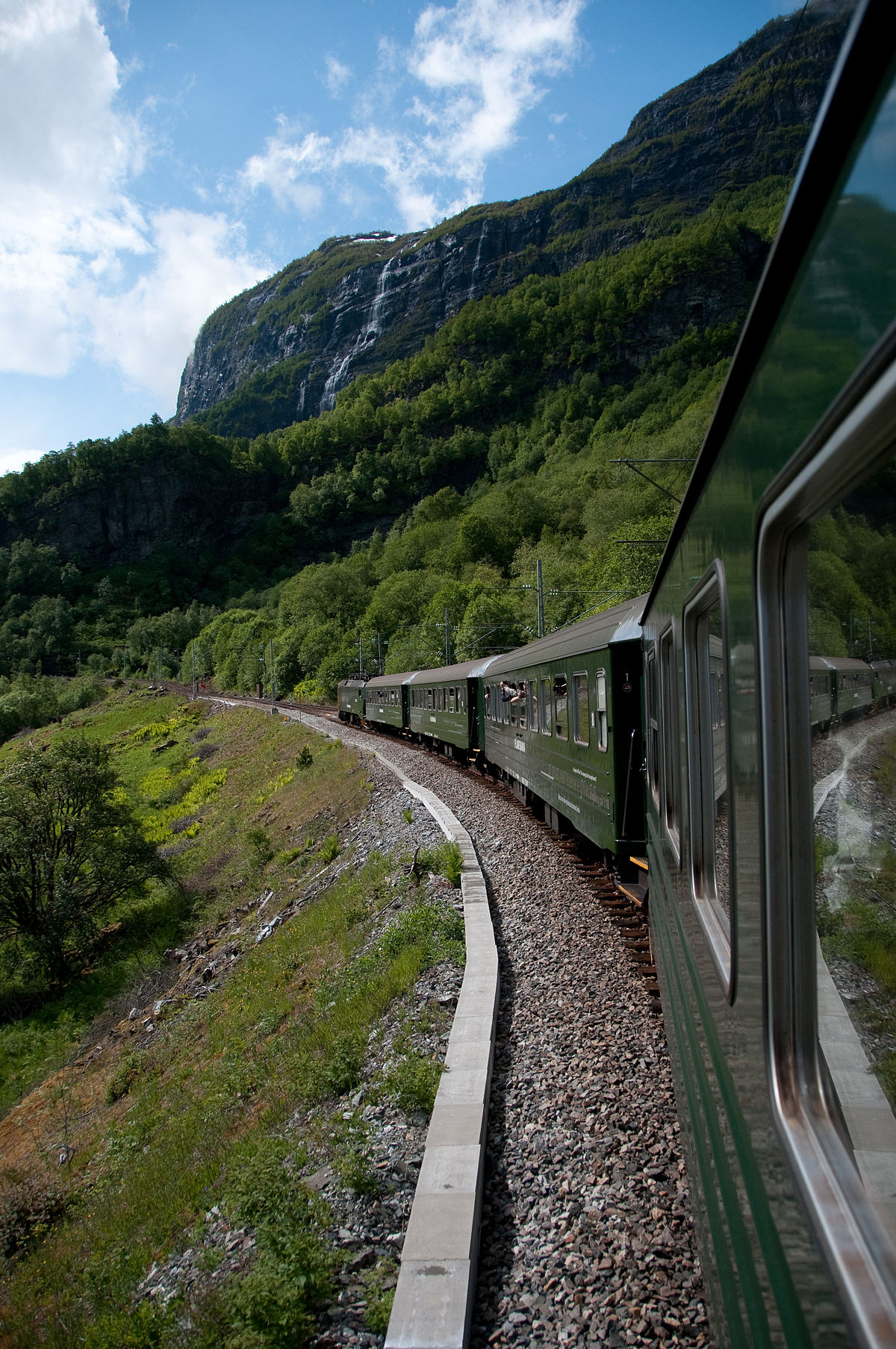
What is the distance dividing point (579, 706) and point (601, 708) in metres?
1.18

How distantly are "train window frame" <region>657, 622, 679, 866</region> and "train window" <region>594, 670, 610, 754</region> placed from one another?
10.6 feet

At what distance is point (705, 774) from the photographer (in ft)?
9.65

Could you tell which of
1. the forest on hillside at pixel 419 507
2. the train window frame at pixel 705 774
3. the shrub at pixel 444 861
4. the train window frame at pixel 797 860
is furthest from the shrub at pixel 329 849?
the train window frame at pixel 797 860

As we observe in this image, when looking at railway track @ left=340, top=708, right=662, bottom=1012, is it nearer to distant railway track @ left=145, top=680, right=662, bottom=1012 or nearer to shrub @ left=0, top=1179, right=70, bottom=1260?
distant railway track @ left=145, top=680, right=662, bottom=1012

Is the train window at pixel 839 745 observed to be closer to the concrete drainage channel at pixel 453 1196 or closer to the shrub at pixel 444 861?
the concrete drainage channel at pixel 453 1196

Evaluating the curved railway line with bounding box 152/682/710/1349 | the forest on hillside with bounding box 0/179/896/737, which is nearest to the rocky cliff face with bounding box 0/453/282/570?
the forest on hillside with bounding box 0/179/896/737

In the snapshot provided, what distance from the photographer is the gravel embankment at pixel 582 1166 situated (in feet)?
11.6

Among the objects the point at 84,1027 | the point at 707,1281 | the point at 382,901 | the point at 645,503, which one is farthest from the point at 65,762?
the point at 645,503

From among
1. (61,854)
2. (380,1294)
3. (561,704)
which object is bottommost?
(61,854)

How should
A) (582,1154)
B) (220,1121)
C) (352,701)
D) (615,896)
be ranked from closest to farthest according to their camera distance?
(582,1154), (220,1121), (615,896), (352,701)

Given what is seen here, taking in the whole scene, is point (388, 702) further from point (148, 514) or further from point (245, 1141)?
Result: point (148, 514)

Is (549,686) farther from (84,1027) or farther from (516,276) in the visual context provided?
(516,276)

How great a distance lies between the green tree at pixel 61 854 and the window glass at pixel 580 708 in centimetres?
1791

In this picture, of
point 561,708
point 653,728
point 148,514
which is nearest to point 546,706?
point 561,708
